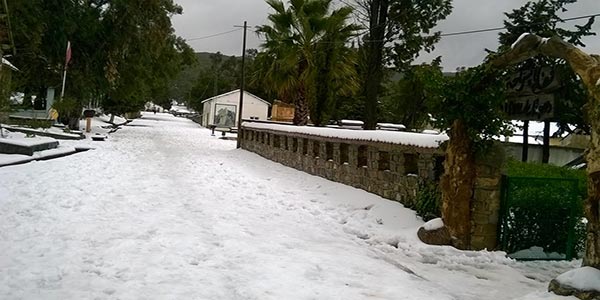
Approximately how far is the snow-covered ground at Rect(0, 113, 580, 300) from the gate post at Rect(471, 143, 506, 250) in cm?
29

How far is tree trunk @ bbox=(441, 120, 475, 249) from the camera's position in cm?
682

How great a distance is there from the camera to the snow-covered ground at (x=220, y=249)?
14.9 feet

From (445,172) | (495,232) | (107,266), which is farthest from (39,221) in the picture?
(495,232)

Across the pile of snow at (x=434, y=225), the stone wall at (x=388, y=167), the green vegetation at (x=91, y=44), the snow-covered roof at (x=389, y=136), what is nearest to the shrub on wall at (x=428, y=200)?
the stone wall at (x=388, y=167)

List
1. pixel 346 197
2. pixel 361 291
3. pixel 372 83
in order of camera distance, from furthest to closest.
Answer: pixel 372 83 < pixel 346 197 < pixel 361 291

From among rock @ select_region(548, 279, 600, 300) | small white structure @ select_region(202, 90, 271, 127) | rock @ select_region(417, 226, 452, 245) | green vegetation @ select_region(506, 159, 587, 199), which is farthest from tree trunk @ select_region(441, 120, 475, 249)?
small white structure @ select_region(202, 90, 271, 127)

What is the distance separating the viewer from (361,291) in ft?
15.3

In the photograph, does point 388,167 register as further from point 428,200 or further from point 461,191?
point 461,191

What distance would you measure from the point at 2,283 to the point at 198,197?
507 cm

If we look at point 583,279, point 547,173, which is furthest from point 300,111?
point 583,279

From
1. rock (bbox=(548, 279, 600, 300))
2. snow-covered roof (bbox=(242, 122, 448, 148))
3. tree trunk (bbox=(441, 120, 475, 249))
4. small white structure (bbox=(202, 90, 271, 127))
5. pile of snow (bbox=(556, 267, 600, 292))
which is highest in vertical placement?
small white structure (bbox=(202, 90, 271, 127))

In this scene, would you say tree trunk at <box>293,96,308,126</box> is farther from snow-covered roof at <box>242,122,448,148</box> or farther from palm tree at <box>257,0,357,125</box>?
snow-covered roof at <box>242,122,448,148</box>

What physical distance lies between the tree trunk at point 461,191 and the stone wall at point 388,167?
0.10 metres

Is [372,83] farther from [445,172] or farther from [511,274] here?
[511,274]
